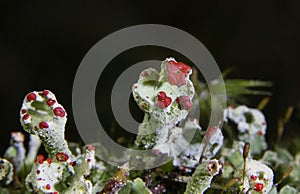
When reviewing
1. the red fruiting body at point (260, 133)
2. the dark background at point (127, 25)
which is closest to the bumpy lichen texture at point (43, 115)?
the red fruiting body at point (260, 133)

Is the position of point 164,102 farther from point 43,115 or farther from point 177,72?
point 43,115

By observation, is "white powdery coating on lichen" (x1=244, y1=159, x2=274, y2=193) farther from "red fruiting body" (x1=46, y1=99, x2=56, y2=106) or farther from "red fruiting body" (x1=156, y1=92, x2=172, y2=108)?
"red fruiting body" (x1=46, y1=99, x2=56, y2=106)

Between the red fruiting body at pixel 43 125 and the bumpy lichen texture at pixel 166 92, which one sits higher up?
the bumpy lichen texture at pixel 166 92

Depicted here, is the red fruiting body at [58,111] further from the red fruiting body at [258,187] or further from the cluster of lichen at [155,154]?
the red fruiting body at [258,187]

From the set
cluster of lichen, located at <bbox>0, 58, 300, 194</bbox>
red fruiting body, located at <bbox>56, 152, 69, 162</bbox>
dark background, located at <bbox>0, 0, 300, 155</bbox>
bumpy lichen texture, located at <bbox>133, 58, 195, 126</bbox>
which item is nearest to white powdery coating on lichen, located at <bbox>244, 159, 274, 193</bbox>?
cluster of lichen, located at <bbox>0, 58, 300, 194</bbox>

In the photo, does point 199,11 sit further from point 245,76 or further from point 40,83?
point 40,83

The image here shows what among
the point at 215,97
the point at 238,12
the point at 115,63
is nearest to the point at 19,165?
the point at 215,97

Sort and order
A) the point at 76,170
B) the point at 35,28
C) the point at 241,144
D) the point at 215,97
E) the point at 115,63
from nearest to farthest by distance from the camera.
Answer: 1. the point at 76,170
2. the point at 241,144
3. the point at 215,97
4. the point at 115,63
5. the point at 35,28
